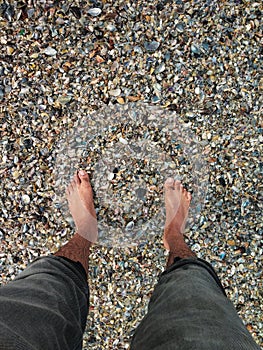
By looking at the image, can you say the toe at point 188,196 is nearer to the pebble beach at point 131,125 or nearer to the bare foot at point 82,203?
the pebble beach at point 131,125

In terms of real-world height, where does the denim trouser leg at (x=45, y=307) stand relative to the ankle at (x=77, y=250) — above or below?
above

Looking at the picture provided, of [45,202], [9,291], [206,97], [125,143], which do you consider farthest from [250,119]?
[9,291]

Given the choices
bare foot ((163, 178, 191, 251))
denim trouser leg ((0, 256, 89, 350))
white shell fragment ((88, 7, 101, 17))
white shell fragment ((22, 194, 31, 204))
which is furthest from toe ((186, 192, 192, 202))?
white shell fragment ((88, 7, 101, 17))

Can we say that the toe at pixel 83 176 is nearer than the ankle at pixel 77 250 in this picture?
No

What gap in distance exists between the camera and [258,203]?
5.68 feet

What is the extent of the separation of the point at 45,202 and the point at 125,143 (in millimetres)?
482

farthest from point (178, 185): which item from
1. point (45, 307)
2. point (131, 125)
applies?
point (45, 307)

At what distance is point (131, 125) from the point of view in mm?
1693

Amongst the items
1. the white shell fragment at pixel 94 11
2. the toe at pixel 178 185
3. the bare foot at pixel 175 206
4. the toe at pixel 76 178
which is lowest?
the bare foot at pixel 175 206

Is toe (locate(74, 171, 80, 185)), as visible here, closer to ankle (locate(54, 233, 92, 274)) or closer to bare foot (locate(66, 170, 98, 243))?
bare foot (locate(66, 170, 98, 243))

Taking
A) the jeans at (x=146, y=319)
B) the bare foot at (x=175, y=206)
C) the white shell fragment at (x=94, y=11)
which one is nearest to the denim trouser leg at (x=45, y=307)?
the jeans at (x=146, y=319)

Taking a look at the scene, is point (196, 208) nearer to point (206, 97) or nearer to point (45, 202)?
point (206, 97)

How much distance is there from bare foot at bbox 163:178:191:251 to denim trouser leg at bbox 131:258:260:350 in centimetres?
33

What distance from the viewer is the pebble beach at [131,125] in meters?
1.65
